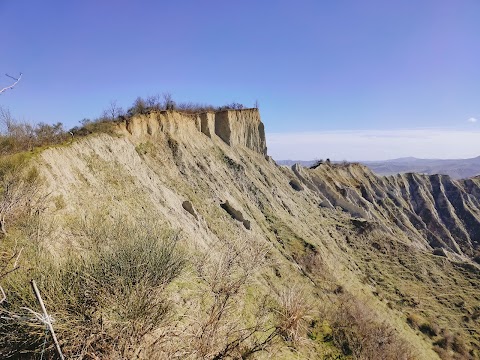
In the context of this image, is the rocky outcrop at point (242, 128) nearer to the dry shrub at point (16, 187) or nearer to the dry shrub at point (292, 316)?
the dry shrub at point (16, 187)

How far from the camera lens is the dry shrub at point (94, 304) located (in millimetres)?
5730

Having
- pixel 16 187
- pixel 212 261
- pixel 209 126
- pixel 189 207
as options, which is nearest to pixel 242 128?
pixel 209 126

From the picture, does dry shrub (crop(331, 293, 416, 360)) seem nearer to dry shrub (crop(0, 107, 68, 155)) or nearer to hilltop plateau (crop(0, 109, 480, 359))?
hilltop plateau (crop(0, 109, 480, 359))

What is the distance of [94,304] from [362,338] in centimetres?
1455

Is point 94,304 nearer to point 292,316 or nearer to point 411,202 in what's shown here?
point 292,316

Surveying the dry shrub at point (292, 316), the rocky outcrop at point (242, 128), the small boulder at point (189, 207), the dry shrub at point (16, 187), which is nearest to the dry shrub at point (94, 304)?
the dry shrub at point (16, 187)

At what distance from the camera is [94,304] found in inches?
253

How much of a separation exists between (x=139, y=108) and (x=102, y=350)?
2315cm

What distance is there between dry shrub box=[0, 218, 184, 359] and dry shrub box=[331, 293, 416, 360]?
11714mm

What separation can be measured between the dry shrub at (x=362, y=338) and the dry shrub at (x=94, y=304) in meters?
11.7

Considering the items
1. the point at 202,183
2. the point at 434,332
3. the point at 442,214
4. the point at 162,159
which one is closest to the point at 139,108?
the point at 162,159

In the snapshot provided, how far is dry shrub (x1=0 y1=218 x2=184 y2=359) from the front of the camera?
18.8 feet

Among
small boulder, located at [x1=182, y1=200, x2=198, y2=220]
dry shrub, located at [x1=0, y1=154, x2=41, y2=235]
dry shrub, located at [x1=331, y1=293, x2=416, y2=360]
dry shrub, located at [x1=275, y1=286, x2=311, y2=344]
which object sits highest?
dry shrub, located at [x1=0, y1=154, x2=41, y2=235]

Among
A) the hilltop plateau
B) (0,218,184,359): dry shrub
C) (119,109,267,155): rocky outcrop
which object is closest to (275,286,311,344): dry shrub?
the hilltop plateau
